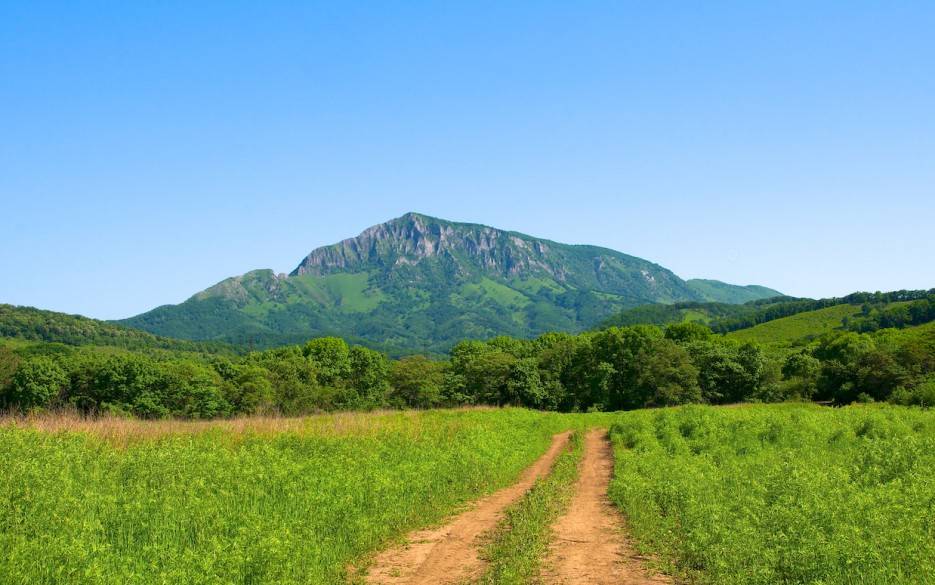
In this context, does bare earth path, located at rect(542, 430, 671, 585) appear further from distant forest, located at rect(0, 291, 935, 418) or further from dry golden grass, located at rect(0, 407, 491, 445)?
distant forest, located at rect(0, 291, 935, 418)

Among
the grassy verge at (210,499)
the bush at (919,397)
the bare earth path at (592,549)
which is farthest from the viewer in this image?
the bush at (919,397)

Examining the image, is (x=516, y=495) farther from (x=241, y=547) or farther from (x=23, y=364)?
(x=23, y=364)

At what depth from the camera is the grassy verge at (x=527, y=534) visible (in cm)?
1208

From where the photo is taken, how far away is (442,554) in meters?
14.2

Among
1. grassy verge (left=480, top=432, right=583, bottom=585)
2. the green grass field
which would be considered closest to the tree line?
the green grass field

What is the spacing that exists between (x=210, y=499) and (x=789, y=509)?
502 inches

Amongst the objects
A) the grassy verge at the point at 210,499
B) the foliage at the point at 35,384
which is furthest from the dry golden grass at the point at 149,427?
the foliage at the point at 35,384

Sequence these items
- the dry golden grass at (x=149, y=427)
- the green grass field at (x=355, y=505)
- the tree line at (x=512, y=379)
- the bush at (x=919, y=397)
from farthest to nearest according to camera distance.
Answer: the tree line at (x=512, y=379) → the bush at (x=919, y=397) → the dry golden grass at (x=149, y=427) → the green grass field at (x=355, y=505)

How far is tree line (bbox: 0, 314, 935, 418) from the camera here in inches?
2938

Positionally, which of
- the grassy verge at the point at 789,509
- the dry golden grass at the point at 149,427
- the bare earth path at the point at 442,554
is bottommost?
the bare earth path at the point at 442,554

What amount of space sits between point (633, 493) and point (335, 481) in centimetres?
921

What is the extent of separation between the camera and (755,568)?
1056 cm

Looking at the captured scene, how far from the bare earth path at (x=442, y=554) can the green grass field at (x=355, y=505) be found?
538 mm

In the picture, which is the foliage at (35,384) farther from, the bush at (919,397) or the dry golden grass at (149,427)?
the bush at (919,397)
